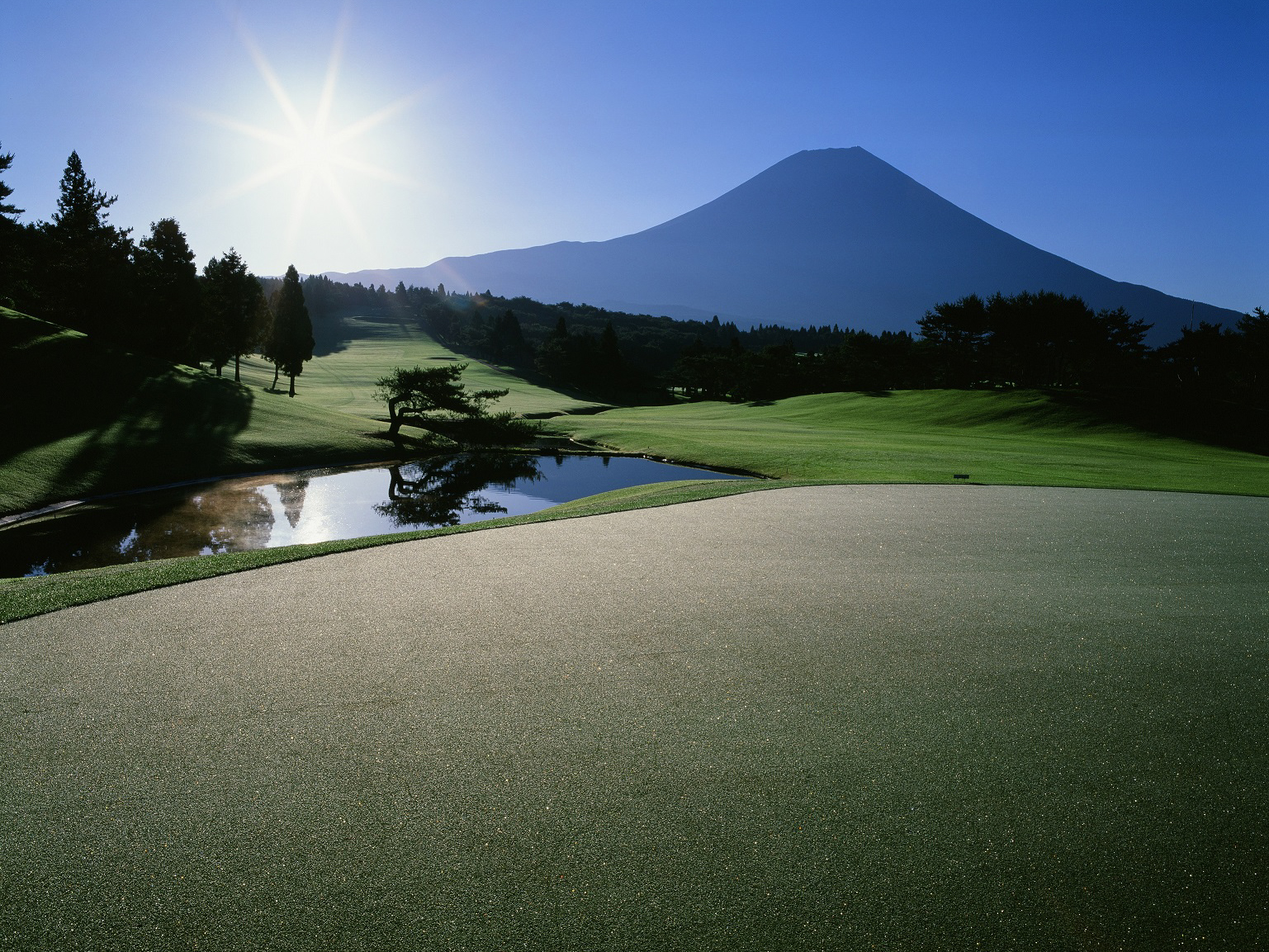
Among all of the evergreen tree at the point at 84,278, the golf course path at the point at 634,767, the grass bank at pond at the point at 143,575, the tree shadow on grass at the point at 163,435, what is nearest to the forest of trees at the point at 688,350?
the evergreen tree at the point at 84,278

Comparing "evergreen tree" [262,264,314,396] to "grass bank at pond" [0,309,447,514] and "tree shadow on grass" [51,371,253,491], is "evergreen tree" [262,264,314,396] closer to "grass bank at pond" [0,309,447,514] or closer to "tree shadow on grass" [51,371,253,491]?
"grass bank at pond" [0,309,447,514]

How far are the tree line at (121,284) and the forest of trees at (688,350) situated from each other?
0.10 meters

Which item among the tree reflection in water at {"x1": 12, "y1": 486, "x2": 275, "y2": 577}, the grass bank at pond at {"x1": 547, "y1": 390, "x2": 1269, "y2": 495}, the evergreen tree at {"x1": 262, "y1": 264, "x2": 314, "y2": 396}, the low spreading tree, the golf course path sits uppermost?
the evergreen tree at {"x1": 262, "y1": 264, "x2": 314, "y2": 396}

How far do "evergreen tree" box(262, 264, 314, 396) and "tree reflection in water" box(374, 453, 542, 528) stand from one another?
105 feet

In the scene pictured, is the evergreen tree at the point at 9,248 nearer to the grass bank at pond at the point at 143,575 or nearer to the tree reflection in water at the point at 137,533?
the tree reflection in water at the point at 137,533

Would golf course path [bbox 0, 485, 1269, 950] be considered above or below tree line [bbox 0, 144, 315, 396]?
below

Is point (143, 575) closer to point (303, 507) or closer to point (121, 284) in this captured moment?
point (303, 507)

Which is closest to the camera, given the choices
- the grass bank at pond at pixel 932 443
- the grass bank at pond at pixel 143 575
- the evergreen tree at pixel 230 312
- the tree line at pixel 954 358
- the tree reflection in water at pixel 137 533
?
the grass bank at pond at pixel 143 575

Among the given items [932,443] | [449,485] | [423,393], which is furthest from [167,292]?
[932,443]

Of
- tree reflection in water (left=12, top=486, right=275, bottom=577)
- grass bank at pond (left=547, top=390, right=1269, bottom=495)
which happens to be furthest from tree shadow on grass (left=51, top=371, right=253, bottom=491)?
grass bank at pond (left=547, top=390, right=1269, bottom=495)

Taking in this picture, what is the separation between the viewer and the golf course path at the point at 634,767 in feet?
11.4

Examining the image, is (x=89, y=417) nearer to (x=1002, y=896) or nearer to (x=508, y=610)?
(x=508, y=610)

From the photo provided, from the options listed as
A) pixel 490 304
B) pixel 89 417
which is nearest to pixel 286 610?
pixel 89 417

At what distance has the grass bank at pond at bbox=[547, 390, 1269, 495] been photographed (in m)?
24.2
